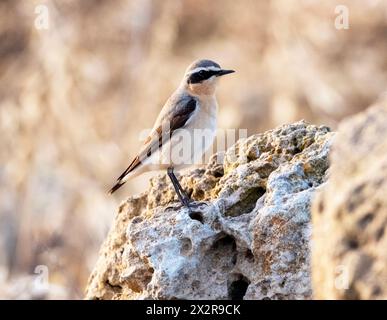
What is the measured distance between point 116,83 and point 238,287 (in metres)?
17.8

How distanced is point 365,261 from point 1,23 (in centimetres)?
2401

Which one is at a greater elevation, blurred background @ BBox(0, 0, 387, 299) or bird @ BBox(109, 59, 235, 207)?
blurred background @ BBox(0, 0, 387, 299)

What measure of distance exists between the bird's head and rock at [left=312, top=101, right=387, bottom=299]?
5.30 m

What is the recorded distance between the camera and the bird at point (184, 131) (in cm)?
1004

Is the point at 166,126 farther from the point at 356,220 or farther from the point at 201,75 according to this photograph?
the point at 356,220

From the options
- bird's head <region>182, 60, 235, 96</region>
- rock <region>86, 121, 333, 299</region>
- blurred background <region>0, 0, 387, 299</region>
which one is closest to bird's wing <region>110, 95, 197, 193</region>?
bird's head <region>182, 60, 235, 96</region>

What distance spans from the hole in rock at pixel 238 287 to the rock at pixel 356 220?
1.94 metres

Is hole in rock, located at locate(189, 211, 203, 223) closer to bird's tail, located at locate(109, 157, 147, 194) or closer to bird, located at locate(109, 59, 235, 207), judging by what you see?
bird, located at locate(109, 59, 235, 207)

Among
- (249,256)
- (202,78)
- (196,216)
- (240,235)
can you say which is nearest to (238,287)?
(249,256)

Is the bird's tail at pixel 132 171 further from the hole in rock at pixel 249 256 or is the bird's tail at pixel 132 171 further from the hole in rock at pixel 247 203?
the hole in rock at pixel 249 256

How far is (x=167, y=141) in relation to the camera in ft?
33.7

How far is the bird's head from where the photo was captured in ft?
34.9

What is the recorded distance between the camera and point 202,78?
10.6m

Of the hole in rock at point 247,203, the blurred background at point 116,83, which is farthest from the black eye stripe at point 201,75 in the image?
the blurred background at point 116,83
